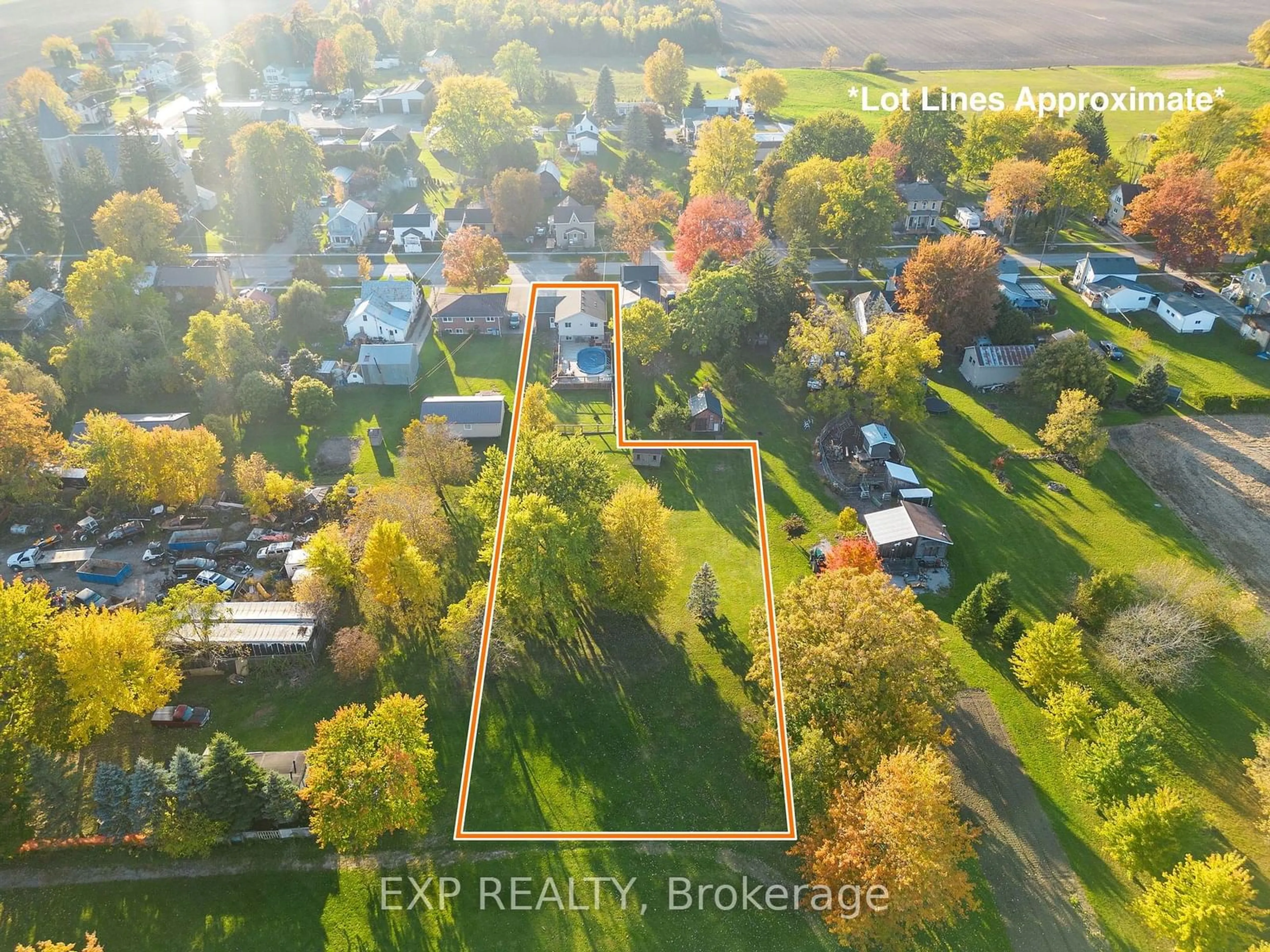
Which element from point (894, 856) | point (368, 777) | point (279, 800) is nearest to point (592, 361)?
point (368, 777)

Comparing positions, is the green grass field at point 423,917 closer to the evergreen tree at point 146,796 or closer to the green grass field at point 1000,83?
the evergreen tree at point 146,796

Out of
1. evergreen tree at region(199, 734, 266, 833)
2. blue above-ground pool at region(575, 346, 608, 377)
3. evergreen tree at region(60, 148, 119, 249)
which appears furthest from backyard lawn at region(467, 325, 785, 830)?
evergreen tree at region(60, 148, 119, 249)

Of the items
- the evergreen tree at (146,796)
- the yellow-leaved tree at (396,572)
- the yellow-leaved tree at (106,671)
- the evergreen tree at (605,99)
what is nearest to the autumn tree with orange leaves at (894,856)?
the yellow-leaved tree at (396,572)

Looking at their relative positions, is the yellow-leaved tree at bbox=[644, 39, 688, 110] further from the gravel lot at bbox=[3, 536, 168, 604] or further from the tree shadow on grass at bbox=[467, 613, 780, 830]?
the tree shadow on grass at bbox=[467, 613, 780, 830]

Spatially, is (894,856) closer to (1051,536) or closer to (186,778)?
(1051,536)

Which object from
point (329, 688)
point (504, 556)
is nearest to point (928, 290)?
point (504, 556)
